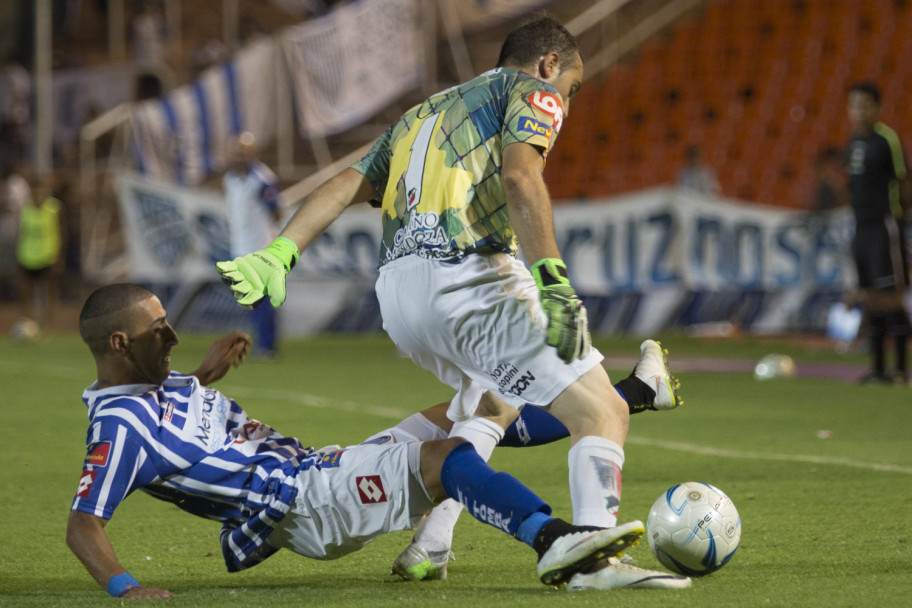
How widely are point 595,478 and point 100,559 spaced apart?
133 centimetres

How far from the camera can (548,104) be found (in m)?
3.53

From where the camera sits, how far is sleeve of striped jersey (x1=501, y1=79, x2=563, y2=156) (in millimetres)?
3475

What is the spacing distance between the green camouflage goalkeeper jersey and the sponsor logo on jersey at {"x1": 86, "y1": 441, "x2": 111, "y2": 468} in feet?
3.18

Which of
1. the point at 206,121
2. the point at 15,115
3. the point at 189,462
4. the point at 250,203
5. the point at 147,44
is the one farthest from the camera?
the point at 15,115

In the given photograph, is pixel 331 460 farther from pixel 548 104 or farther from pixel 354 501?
pixel 548 104

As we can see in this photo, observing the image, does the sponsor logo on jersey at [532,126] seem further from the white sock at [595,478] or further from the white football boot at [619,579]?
the white football boot at [619,579]

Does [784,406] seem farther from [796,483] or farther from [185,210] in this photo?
[185,210]

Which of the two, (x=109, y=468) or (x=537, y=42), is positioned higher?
(x=537, y=42)

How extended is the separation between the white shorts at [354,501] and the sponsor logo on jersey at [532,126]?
921mm

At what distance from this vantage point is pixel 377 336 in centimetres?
1591

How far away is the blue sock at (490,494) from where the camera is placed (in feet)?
10.9

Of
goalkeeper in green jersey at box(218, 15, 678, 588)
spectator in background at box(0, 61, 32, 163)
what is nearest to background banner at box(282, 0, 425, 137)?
spectator in background at box(0, 61, 32, 163)

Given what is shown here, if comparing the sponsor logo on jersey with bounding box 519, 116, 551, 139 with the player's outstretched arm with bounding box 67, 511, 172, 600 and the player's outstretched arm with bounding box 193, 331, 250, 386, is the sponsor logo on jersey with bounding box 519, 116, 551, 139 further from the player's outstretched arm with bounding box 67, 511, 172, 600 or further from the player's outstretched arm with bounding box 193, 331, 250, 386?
the player's outstretched arm with bounding box 67, 511, 172, 600

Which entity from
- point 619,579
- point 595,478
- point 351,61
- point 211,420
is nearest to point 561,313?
point 595,478
